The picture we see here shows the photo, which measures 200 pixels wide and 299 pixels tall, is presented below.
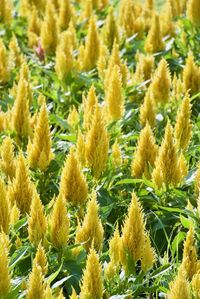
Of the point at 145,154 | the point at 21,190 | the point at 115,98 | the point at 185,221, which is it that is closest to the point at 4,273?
the point at 21,190

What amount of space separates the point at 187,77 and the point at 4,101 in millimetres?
1195

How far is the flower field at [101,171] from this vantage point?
125 inches

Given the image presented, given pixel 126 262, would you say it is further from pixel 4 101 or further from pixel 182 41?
pixel 182 41

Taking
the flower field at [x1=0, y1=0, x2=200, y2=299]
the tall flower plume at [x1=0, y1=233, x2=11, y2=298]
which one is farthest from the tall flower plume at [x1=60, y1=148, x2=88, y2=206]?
the tall flower plume at [x1=0, y1=233, x2=11, y2=298]

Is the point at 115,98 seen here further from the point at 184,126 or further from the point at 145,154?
the point at 145,154

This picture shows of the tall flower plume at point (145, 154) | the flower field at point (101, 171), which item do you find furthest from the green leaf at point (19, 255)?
the tall flower plume at point (145, 154)

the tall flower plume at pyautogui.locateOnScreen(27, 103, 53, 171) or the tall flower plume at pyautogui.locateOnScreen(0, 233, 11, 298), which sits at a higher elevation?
the tall flower plume at pyautogui.locateOnScreen(27, 103, 53, 171)

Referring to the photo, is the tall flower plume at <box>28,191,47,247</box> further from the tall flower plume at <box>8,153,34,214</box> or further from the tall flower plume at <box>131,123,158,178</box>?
the tall flower plume at <box>131,123,158,178</box>

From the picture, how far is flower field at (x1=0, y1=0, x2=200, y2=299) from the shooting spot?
3164 millimetres

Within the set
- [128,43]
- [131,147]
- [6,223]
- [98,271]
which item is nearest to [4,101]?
[131,147]

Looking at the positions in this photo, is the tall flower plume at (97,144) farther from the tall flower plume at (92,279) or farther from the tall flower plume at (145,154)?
the tall flower plume at (92,279)

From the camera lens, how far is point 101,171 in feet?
13.1

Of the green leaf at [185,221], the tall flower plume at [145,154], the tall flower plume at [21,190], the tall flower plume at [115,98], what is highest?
the tall flower plume at [115,98]

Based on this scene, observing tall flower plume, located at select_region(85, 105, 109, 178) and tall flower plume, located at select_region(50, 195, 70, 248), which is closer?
tall flower plume, located at select_region(50, 195, 70, 248)
